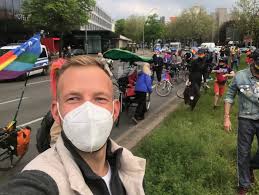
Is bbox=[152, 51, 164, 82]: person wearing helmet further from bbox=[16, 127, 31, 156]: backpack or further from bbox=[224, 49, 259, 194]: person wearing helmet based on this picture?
bbox=[224, 49, 259, 194]: person wearing helmet

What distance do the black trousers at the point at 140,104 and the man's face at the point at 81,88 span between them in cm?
968

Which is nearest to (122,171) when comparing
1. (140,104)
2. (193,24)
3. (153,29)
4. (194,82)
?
(140,104)

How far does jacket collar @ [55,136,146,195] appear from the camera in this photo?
1623 millimetres

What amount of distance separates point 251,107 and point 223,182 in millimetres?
1088

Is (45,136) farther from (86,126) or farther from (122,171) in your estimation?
(86,126)

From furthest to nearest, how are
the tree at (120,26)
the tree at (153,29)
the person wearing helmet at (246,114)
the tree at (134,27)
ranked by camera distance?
the tree at (120,26), the tree at (134,27), the tree at (153,29), the person wearing helmet at (246,114)

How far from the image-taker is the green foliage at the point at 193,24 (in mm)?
83312

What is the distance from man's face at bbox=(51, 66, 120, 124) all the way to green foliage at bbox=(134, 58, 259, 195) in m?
2.77

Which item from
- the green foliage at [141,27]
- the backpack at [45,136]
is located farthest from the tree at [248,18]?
the green foliage at [141,27]

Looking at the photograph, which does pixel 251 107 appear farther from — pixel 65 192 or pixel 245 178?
pixel 65 192

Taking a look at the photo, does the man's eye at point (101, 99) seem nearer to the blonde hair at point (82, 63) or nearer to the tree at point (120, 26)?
the blonde hair at point (82, 63)

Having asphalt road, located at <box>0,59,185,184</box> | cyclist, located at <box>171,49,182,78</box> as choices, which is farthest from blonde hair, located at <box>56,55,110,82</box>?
cyclist, located at <box>171,49,182,78</box>

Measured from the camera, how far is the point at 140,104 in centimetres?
1165

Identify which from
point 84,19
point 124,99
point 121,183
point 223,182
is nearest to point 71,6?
point 84,19
